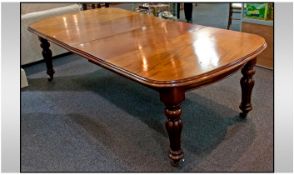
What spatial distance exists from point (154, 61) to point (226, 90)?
1.06 meters

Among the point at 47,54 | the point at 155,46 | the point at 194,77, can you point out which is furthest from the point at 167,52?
the point at 47,54

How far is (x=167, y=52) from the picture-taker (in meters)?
1.73

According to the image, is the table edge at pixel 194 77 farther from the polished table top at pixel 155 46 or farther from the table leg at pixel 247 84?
the table leg at pixel 247 84

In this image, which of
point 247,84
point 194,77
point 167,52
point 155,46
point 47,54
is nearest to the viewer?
point 194,77

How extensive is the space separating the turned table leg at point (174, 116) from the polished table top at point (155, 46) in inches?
2.9

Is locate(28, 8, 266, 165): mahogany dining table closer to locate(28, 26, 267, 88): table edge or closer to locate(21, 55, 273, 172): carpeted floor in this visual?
locate(28, 26, 267, 88): table edge

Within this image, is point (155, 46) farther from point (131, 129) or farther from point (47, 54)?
point (47, 54)

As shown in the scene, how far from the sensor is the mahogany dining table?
148 cm

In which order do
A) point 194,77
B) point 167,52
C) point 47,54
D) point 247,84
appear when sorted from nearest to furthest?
point 194,77
point 167,52
point 247,84
point 47,54

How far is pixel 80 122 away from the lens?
7.04 ft

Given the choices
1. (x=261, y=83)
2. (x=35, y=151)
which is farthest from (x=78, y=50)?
(x=261, y=83)

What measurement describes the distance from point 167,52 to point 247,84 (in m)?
0.59

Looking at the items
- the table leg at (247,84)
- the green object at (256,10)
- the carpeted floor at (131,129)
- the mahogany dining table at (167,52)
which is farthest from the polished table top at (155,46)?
the green object at (256,10)

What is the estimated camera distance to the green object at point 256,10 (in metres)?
2.72
